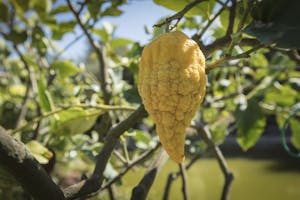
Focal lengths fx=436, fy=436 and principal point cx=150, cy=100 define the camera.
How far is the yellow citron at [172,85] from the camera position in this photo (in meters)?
0.32

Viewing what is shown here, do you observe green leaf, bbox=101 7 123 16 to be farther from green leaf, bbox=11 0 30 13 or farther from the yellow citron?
the yellow citron

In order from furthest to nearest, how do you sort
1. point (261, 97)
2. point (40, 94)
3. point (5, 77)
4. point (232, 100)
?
point (5, 77) < point (232, 100) < point (261, 97) < point (40, 94)

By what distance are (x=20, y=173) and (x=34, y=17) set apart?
113 centimetres

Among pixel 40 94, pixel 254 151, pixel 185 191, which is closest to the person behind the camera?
pixel 40 94

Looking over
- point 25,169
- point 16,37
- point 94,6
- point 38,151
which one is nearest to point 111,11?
point 94,6

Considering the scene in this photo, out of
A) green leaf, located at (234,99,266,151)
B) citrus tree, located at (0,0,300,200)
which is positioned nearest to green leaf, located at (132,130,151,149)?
citrus tree, located at (0,0,300,200)

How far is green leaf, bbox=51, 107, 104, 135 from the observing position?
69 cm

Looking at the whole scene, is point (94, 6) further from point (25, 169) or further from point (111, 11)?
point (25, 169)

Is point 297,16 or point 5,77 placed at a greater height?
point 297,16

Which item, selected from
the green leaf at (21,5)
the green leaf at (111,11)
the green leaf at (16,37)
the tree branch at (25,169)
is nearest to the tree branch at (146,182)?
the tree branch at (25,169)

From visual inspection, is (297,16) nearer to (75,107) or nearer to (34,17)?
(75,107)

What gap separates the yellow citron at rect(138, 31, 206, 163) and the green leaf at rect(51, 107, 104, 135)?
0.36 m

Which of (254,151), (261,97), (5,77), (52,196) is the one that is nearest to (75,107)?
(52,196)

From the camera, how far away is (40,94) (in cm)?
68
